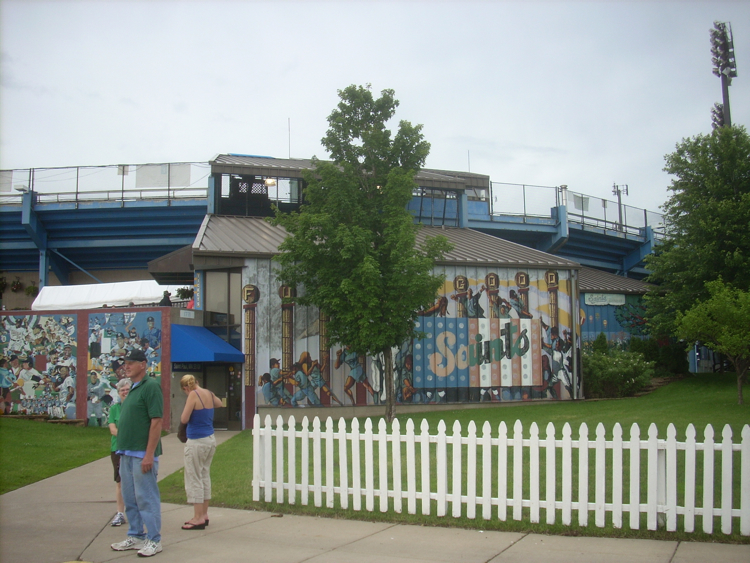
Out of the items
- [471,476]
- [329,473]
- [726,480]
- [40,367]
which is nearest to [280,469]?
[329,473]

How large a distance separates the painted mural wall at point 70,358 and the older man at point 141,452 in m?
14.0

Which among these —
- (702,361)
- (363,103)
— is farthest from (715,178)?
(363,103)

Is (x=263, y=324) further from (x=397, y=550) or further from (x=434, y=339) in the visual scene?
(x=397, y=550)

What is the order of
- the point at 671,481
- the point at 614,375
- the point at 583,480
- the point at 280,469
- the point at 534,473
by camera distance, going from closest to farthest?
1. the point at 671,481
2. the point at 583,480
3. the point at 534,473
4. the point at 280,469
5. the point at 614,375

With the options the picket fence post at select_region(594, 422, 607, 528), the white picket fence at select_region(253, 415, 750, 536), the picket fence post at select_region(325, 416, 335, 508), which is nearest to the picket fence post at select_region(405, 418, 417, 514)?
the white picket fence at select_region(253, 415, 750, 536)

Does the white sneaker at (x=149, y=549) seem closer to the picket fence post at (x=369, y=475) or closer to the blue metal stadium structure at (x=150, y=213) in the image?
the picket fence post at (x=369, y=475)

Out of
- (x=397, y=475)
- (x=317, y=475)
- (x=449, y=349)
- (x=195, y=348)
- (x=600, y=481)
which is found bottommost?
(x=317, y=475)

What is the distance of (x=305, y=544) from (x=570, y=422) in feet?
36.8

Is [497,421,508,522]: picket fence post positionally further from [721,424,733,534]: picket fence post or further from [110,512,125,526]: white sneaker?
[110,512,125,526]: white sneaker

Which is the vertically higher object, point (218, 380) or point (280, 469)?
point (218, 380)

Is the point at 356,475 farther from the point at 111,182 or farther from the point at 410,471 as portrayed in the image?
the point at 111,182

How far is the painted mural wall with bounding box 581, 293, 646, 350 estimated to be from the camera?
3058cm

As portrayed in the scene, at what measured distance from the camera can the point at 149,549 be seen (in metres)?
6.50

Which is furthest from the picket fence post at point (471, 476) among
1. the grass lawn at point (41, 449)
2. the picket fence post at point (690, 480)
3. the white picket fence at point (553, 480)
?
the grass lawn at point (41, 449)
